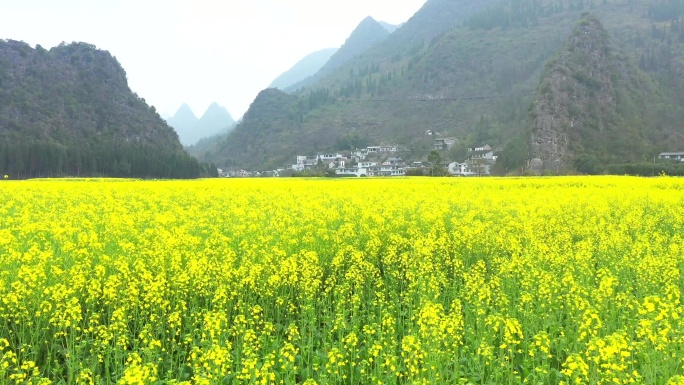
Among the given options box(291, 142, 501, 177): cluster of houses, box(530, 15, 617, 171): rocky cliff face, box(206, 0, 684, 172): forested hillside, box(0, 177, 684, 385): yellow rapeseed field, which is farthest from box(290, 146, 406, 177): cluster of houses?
box(0, 177, 684, 385): yellow rapeseed field

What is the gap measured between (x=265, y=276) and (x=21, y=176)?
69.2 metres

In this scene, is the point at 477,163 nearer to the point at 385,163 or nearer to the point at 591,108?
the point at 591,108

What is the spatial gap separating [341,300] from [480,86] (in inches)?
6103

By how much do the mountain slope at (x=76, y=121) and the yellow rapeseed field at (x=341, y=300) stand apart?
2461 inches

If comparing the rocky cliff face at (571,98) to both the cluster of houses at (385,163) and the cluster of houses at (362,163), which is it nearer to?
the cluster of houses at (385,163)

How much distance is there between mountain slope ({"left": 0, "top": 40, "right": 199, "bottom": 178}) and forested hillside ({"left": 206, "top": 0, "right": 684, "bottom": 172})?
4196cm

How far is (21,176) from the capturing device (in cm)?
6219

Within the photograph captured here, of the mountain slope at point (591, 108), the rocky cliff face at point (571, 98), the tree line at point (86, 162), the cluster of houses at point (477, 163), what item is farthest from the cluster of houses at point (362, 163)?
the tree line at point (86, 162)

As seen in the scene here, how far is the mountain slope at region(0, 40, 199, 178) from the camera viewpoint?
6625 cm

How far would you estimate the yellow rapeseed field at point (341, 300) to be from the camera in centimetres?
464

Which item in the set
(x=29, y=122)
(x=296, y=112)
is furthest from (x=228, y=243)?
(x=296, y=112)

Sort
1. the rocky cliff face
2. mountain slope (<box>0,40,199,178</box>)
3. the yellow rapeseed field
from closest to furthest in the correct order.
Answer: the yellow rapeseed field < mountain slope (<box>0,40,199,178</box>) < the rocky cliff face

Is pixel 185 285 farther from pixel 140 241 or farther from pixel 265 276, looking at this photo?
pixel 140 241

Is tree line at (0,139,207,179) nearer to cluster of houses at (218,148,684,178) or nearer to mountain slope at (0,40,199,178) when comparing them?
mountain slope at (0,40,199,178)
